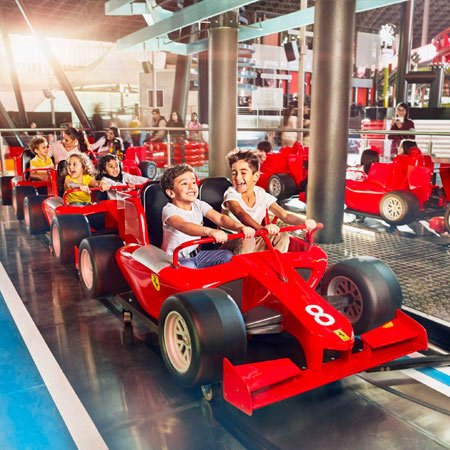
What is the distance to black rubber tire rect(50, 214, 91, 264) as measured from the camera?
4527 millimetres

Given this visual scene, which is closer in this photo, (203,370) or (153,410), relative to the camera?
(203,370)

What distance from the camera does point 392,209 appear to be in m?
6.39

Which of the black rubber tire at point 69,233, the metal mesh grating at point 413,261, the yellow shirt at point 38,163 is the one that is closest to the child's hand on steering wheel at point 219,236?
the metal mesh grating at point 413,261

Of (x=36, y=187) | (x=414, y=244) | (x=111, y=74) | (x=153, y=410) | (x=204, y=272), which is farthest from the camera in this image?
(x=111, y=74)

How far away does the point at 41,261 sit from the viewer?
5137mm

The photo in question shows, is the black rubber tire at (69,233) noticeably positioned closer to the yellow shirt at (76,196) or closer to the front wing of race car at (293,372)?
the yellow shirt at (76,196)

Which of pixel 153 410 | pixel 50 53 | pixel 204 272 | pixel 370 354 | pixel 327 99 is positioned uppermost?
pixel 50 53

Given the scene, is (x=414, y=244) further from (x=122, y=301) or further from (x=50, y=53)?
(x=50, y=53)

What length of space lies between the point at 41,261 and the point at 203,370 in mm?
3242

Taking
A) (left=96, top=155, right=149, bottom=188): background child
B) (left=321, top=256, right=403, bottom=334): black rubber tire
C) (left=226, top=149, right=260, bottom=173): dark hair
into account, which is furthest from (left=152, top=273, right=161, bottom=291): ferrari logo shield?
(left=96, top=155, right=149, bottom=188): background child

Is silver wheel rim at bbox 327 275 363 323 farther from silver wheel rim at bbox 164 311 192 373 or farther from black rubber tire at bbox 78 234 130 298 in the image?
black rubber tire at bbox 78 234 130 298

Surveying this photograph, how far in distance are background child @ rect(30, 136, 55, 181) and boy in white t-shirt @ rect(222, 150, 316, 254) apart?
3866 mm

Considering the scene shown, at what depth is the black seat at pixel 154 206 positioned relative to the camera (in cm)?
340

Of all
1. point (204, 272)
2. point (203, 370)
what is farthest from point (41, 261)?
point (203, 370)
